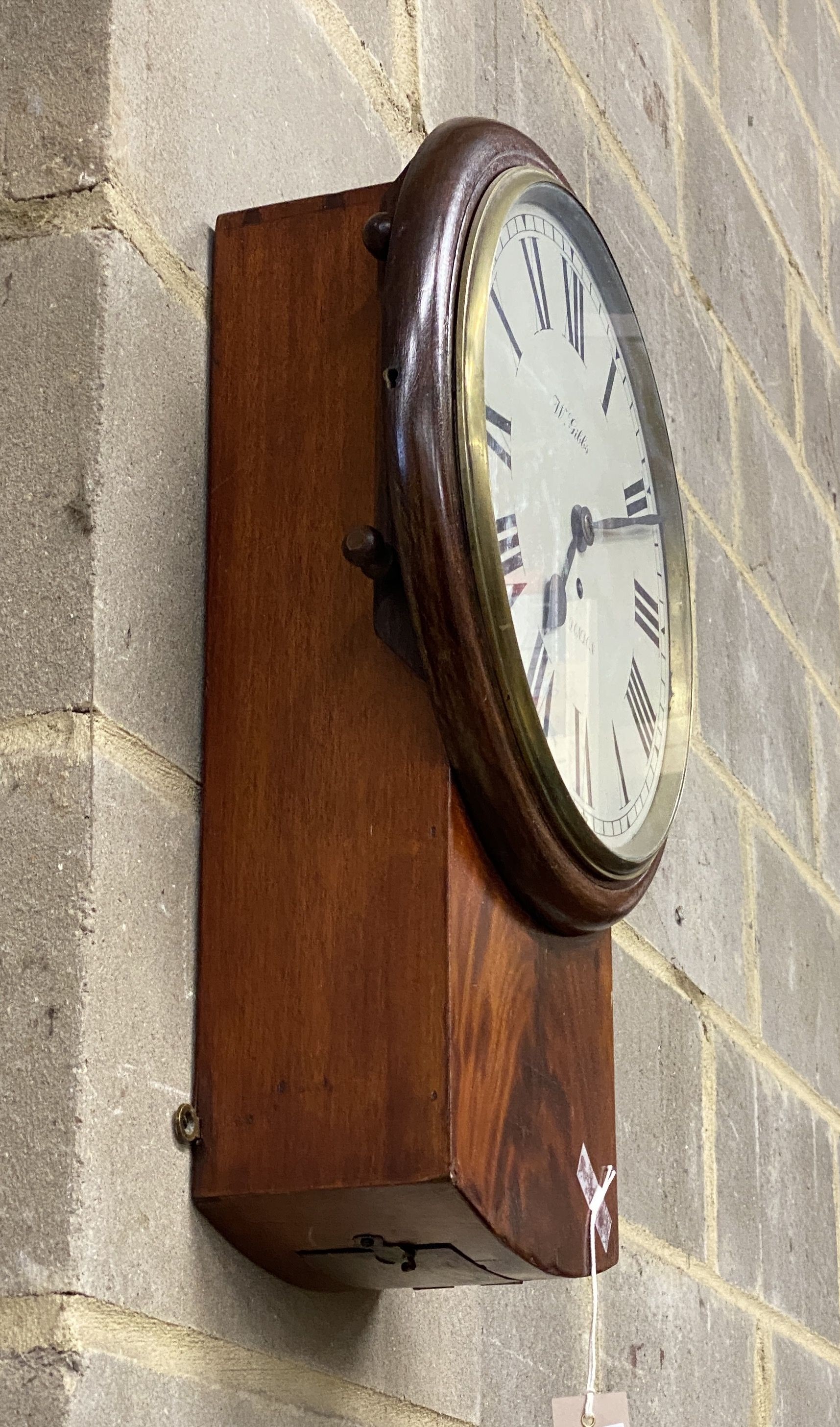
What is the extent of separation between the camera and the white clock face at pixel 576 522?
904mm

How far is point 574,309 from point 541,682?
9.4 inches

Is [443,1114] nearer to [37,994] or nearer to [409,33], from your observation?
[37,994]

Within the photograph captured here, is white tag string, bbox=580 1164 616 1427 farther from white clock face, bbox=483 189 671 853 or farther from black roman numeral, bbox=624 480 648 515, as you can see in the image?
black roman numeral, bbox=624 480 648 515

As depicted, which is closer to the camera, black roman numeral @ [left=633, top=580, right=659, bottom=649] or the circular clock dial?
the circular clock dial

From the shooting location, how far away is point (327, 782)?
0.83m

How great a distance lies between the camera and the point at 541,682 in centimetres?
90

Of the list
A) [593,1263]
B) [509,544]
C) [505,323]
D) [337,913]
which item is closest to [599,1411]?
[593,1263]

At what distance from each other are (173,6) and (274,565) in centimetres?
27

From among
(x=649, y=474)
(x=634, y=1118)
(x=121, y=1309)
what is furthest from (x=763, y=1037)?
(x=121, y=1309)

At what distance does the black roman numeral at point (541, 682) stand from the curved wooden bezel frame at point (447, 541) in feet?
0.16

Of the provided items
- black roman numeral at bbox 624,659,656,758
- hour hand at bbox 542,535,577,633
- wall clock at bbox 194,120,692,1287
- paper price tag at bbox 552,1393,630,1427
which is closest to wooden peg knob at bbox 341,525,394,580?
wall clock at bbox 194,120,692,1287

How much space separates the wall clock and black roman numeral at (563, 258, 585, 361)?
2.2 inches

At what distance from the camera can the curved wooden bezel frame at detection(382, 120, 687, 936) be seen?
819 millimetres

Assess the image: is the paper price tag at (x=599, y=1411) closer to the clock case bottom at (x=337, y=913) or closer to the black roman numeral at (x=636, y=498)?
the clock case bottom at (x=337, y=913)
